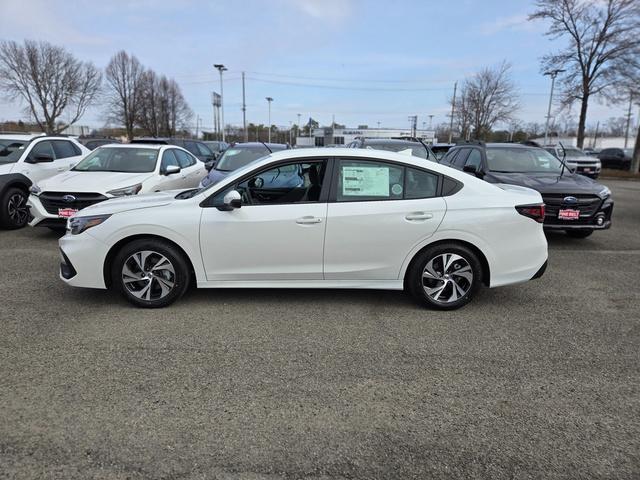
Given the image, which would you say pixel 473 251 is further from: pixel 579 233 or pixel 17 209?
pixel 17 209

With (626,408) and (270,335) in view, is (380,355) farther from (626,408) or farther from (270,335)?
(626,408)

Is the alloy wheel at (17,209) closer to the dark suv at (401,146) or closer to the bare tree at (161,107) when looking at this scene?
the dark suv at (401,146)

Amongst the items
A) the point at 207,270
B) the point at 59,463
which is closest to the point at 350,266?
the point at 207,270

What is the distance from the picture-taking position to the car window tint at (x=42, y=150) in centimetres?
903

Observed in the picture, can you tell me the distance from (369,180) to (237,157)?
567cm

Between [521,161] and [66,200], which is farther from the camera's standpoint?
[521,161]

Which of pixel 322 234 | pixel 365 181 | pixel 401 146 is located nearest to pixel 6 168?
pixel 322 234

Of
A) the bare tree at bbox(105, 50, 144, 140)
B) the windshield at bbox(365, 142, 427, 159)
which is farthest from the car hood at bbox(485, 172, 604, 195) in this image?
the bare tree at bbox(105, 50, 144, 140)

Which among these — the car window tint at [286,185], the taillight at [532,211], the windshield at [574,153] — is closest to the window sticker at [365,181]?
the car window tint at [286,185]

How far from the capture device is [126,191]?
7.19 metres

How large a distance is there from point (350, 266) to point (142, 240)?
2083 mm

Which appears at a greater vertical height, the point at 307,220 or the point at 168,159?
the point at 168,159

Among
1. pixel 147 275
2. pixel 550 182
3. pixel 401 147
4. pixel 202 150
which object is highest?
pixel 202 150

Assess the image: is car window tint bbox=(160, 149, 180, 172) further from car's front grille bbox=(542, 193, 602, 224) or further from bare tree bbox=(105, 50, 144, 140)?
bare tree bbox=(105, 50, 144, 140)
